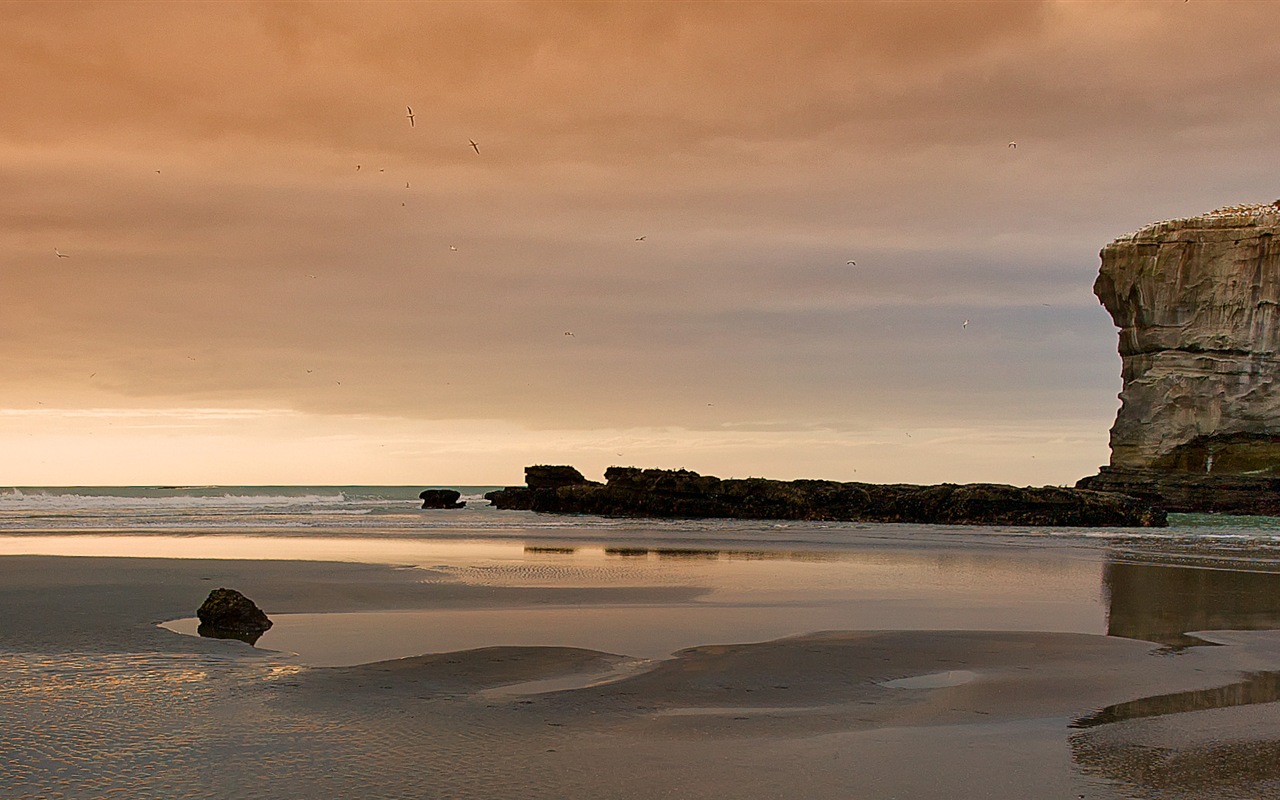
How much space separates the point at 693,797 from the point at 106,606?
9106mm

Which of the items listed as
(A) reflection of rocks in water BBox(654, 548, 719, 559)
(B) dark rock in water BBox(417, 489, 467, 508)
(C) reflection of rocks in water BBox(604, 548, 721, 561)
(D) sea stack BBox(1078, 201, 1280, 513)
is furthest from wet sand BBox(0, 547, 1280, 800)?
(B) dark rock in water BBox(417, 489, 467, 508)

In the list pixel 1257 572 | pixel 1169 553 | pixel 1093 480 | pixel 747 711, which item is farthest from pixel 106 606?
pixel 1093 480

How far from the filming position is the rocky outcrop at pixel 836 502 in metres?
38.7

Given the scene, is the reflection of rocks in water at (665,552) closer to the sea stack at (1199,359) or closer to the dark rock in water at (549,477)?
the sea stack at (1199,359)

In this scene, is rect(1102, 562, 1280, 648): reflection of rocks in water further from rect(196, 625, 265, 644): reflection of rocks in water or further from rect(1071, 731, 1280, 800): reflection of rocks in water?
rect(196, 625, 265, 644): reflection of rocks in water

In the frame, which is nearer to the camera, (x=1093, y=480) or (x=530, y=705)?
(x=530, y=705)

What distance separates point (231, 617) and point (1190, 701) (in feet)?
27.1

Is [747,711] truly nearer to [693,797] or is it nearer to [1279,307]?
[693,797]

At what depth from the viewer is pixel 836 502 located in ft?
144

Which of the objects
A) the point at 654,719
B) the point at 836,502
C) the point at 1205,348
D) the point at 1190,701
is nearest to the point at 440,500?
the point at 836,502

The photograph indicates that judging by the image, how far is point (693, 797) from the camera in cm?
495

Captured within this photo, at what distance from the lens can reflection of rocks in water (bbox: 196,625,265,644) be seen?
9.52 meters

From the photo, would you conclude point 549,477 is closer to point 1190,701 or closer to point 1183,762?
point 1190,701

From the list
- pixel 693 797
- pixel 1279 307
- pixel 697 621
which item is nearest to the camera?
pixel 693 797
